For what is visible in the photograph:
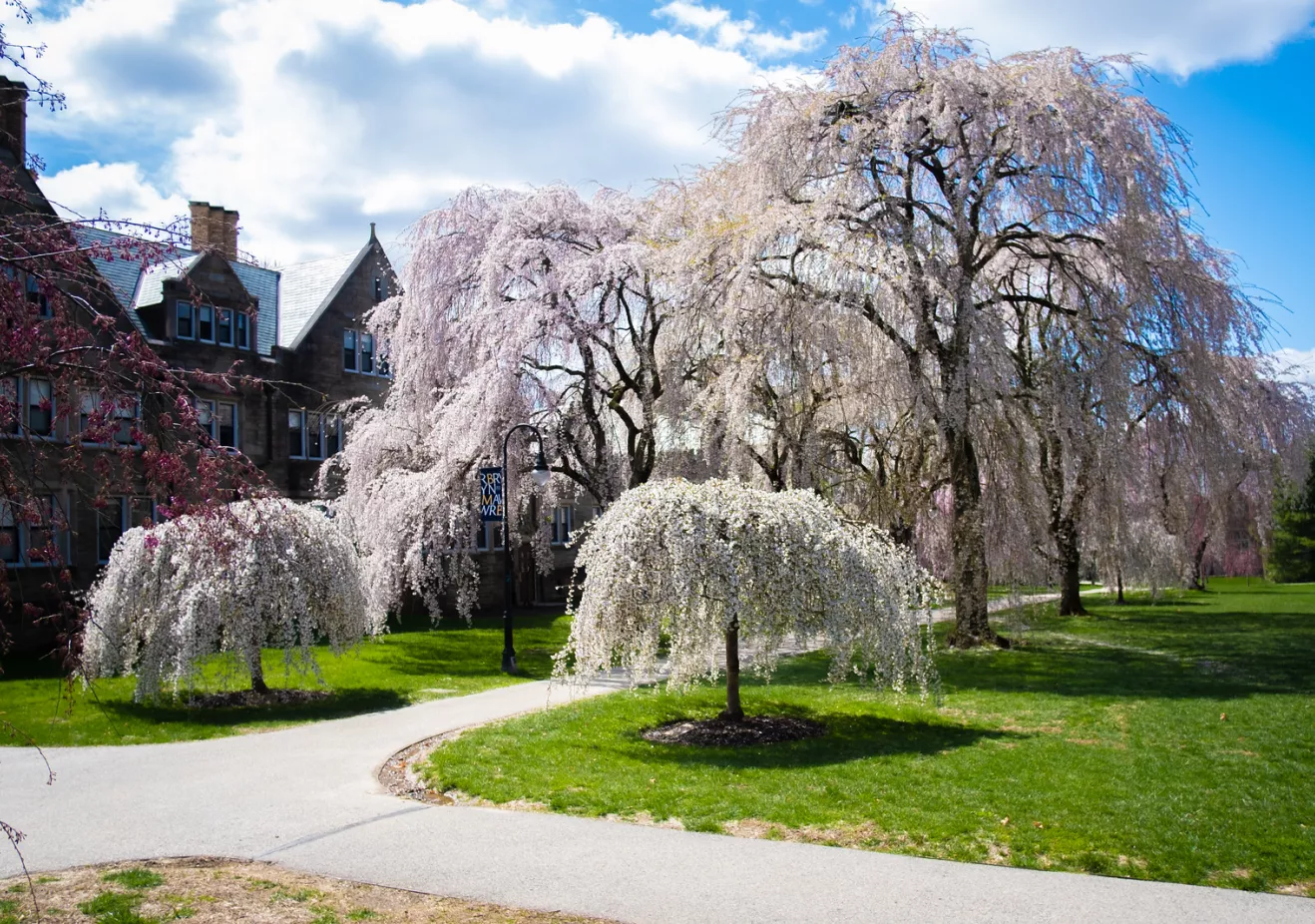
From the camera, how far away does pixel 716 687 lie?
15578 mm

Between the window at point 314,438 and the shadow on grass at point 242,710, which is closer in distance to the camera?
the shadow on grass at point 242,710

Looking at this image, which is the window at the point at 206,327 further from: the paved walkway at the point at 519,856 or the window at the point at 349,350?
the paved walkway at the point at 519,856

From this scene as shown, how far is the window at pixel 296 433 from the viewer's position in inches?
1232

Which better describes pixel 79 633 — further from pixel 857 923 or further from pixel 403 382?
pixel 403 382

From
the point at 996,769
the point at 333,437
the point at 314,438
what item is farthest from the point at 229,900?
the point at 333,437

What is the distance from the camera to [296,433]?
3162 centimetres

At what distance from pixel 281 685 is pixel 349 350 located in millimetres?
18001

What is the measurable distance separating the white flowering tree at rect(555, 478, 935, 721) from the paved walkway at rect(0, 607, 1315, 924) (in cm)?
302

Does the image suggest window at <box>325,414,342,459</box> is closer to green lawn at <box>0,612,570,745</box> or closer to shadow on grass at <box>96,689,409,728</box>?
green lawn at <box>0,612,570,745</box>

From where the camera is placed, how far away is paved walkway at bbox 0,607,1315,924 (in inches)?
246

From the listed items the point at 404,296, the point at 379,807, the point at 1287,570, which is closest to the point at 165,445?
the point at 379,807

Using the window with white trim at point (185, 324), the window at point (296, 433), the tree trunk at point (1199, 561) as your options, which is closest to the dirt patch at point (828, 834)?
the window with white trim at point (185, 324)

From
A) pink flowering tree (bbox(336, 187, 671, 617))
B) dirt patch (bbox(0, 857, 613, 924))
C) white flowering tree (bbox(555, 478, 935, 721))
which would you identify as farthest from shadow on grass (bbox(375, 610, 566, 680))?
dirt patch (bbox(0, 857, 613, 924))

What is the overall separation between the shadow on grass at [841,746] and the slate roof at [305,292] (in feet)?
80.2
